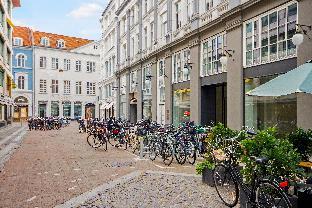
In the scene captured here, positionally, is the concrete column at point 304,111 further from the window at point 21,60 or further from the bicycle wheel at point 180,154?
the window at point 21,60

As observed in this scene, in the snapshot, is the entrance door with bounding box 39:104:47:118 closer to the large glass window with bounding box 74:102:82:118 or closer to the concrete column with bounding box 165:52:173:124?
the large glass window with bounding box 74:102:82:118

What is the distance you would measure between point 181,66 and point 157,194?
15.3m

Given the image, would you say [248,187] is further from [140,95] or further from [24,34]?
[24,34]

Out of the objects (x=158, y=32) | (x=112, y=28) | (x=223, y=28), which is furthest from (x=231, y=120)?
(x=112, y=28)

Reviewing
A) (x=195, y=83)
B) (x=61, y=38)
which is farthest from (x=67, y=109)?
(x=195, y=83)

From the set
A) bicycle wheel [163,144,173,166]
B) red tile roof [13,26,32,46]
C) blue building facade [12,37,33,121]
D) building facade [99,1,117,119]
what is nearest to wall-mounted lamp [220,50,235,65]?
bicycle wheel [163,144,173,166]

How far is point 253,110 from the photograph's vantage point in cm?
1464

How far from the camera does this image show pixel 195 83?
19594 mm

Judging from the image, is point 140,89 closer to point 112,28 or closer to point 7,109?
point 112,28

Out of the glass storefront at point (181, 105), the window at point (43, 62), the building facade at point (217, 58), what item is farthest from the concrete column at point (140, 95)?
the window at point (43, 62)

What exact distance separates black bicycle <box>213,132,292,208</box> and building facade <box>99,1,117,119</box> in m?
33.3

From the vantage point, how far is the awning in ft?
20.6

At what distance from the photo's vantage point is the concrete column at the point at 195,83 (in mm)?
19312

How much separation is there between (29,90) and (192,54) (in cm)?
4438
